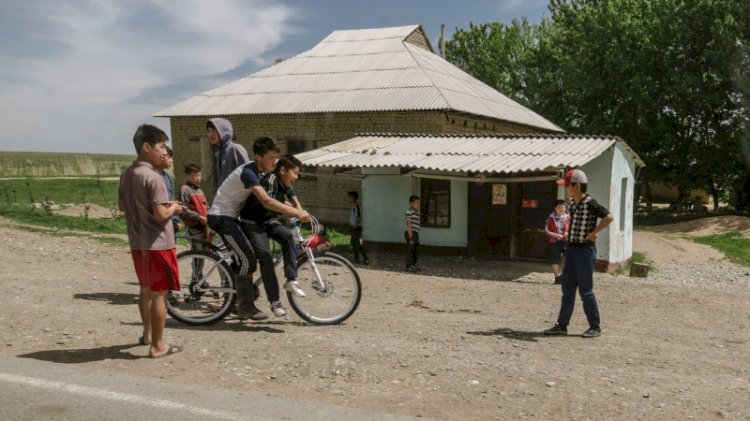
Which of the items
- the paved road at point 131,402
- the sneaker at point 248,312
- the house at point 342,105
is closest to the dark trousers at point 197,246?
the sneaker at point 248,312

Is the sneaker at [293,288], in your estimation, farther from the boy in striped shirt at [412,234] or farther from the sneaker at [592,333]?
the boy in striped shirt at [412,234]

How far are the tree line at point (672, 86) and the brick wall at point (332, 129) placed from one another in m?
8.97

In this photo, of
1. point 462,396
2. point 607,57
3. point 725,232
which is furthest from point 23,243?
point 607,57

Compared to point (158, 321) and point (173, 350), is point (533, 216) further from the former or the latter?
point (158, 321)

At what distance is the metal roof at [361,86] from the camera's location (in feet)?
68.7

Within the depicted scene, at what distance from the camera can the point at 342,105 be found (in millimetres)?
21250

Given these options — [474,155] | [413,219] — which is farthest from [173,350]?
[474,155]

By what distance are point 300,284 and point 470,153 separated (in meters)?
8.89

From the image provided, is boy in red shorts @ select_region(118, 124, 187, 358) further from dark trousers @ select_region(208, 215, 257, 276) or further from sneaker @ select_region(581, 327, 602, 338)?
sneaker @ select_region(581, 327, 602, 338)

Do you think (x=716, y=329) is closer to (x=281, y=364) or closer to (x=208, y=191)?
(x=281, y=364)

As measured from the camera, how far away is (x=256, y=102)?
75.8 feet

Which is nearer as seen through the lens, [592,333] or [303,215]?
[303,215]

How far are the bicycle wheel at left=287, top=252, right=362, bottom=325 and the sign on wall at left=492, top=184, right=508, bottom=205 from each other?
8.69 metres

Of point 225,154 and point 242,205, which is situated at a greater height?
point 225,154
